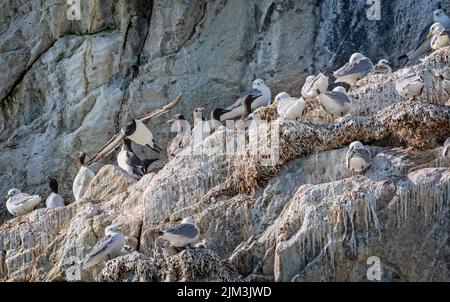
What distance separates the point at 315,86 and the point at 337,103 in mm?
1374

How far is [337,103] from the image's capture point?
2006 centimetres

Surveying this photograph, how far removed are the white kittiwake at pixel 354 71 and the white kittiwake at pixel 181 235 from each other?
14.3 feet

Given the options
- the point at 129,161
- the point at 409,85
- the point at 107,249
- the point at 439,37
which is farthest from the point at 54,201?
the point at 439,37

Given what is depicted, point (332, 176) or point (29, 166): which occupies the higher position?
point (29, 166)

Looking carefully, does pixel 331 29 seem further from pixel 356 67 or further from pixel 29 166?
pixel 29 166

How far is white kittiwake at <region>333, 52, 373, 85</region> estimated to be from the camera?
21797mm

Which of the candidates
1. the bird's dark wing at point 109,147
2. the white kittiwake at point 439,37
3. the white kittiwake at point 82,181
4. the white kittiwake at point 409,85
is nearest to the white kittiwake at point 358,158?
the white kittiwake at point 409,85

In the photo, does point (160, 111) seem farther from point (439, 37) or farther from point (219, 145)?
point (439, 37)

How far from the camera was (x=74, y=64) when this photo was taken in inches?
989

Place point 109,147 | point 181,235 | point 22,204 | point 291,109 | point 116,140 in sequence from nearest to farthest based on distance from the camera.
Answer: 1. point 181,235
2. point 291,109
3. point 22,204
4. point 116,140
5. point 109,147

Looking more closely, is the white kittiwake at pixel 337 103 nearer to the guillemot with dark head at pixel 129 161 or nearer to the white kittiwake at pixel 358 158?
the white kittiwake at pixel 358 158

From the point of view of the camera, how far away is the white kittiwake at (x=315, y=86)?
21231mm

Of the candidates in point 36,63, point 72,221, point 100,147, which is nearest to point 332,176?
point 72,221
